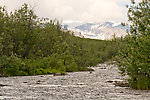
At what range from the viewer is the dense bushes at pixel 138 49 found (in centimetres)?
1942

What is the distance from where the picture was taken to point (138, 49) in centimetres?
1984

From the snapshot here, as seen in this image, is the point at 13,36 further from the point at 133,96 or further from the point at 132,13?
the point at 133,96

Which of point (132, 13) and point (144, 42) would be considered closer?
point (144, 42)

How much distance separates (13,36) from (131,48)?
969 inches

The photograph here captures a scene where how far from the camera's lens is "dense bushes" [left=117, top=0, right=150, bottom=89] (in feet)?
Answer: 63.7

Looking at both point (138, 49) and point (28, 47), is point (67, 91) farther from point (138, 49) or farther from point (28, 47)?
point (28, 47)

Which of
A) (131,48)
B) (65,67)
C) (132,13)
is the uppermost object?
(132,13)

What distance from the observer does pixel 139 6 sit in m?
21.9

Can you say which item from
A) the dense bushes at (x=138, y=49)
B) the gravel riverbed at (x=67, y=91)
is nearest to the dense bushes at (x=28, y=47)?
the gravel riverbed at (x=67, y=91)

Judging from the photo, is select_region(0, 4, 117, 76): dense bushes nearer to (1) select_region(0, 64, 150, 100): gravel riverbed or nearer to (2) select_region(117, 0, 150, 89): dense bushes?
(1) select_region(0, 64, 150, 100): gravel riverbed

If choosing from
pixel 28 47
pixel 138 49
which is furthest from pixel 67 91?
pixel 28 47

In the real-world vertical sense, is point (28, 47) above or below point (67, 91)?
above

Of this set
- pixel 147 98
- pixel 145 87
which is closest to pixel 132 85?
pixel 145 87

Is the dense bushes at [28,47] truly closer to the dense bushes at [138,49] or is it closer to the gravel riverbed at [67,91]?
the gravel riverbed at [67,91]
